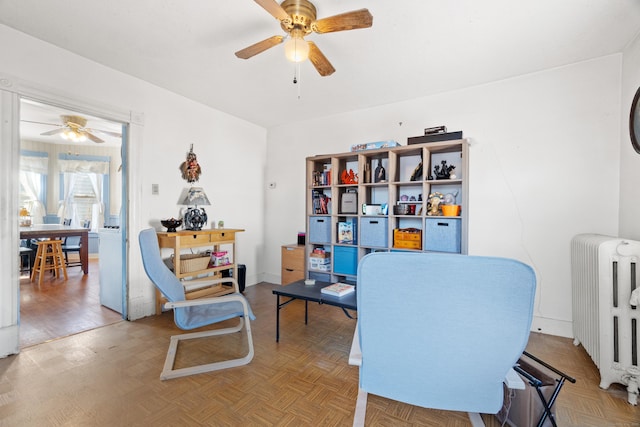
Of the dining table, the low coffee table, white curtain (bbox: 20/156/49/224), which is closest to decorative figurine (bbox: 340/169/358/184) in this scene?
the low coffee table

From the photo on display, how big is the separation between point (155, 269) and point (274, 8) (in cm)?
185

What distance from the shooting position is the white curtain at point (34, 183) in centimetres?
598

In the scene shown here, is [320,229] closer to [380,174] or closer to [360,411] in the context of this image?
[380,174]

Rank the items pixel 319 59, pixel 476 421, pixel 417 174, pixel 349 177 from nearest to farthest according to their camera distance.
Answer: pixel 476 421
pixel 319 59
pixel 417 174
pixel 349 177

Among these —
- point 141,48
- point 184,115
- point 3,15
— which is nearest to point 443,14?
point 141,48

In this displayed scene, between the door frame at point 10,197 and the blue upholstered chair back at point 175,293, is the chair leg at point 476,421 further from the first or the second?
the door frame at point 10,197

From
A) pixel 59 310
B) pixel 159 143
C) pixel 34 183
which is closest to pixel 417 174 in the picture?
pixel 159 143

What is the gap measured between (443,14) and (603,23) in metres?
1.22

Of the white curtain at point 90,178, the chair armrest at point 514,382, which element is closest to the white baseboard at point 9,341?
the chair armrest at point 514,382

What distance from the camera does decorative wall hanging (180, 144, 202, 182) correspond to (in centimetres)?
347

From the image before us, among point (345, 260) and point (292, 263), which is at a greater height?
point (345, 260)

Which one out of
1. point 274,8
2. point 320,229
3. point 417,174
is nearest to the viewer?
point 274,8

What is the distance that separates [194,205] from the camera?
11.4 feet

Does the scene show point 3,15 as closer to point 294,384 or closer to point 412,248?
point 294,384
